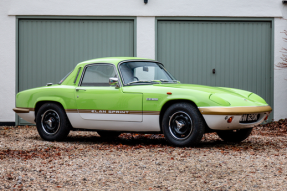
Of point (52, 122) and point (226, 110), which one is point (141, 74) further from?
point (52, 122)

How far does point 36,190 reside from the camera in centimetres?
395

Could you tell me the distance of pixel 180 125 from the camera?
6.10 meters

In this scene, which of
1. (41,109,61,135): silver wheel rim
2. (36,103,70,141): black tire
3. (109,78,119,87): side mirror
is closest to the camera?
(109,78,119,87): side mirror

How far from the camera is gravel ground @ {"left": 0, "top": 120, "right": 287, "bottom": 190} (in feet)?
13.6

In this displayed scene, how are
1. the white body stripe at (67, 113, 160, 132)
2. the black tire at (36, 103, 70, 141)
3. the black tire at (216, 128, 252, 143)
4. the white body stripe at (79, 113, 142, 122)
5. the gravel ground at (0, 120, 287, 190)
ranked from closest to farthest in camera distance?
the gravel ground at (0, 120, 287, 190)
the white body stripe at (67, 113, 160, 132)
the white body stripe at (79, 113, 142, 122)
the black tire at (216, 128, 252, 143)
the black tire at (36, 103, 70, 141)

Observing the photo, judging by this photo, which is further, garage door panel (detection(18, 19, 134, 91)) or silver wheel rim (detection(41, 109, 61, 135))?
garage door panel (detection(18, 19, 134, 91))

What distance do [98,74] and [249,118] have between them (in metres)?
2.70

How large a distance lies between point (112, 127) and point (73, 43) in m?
5.20

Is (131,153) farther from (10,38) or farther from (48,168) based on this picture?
(10,38)

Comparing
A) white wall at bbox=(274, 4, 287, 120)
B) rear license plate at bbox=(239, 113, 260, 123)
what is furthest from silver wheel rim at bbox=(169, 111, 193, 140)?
white wall at bbox=(274, 4, 287, 120)

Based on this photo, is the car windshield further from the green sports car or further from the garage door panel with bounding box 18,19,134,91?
the garage door panel with bounding box 18,19,134,91

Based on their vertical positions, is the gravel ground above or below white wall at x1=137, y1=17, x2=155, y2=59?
below
